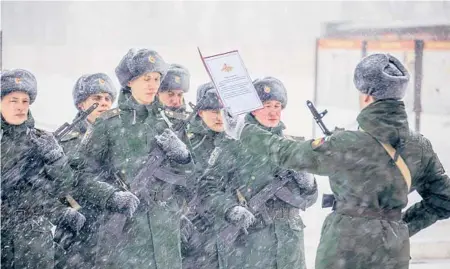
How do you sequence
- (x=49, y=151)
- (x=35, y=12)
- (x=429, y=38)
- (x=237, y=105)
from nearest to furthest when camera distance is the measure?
(x=237, y=105) → (x=49, y=151) → (x=429, y=38) → (x=35, y=12)

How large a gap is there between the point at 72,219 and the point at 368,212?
1947 millimetres

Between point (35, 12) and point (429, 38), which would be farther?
point (35, 12)

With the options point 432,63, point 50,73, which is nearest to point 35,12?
point 50,73

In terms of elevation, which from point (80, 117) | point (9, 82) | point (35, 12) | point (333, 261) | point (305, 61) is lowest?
point (305, 61)

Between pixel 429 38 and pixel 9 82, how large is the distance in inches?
336

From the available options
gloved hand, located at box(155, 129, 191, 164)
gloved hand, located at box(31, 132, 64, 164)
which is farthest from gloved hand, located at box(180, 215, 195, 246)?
gloved hand, located at box(31, 132, 64, 164)

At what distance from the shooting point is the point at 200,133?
5.54 meters

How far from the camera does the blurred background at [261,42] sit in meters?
12.7

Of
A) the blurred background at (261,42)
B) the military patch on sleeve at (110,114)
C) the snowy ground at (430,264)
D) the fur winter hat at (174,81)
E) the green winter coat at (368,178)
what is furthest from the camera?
the blurred background at (261,42)

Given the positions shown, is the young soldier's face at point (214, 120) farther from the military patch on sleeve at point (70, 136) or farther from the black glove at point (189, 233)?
the military patch on sleeve at point (70, 136)

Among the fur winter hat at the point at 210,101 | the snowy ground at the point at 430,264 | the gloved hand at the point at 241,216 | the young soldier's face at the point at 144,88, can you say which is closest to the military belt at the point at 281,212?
the gloved hand at the point at 241,216

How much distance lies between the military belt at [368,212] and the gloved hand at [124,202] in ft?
4.64

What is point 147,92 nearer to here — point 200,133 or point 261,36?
point 200,133

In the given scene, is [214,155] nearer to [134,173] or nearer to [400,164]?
[134,173]
